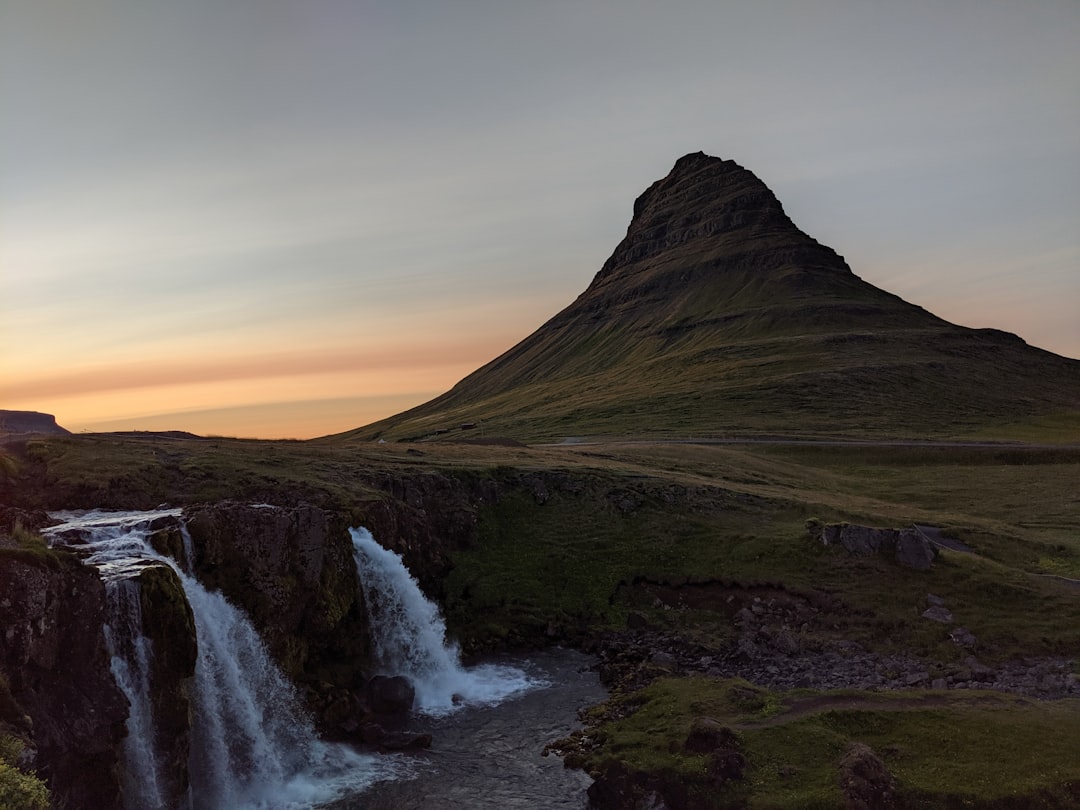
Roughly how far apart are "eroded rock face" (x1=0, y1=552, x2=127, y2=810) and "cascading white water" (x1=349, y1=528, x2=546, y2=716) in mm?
17969

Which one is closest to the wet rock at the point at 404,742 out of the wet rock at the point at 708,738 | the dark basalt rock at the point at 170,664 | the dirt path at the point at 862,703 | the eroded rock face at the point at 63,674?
the dark basalt rock at the point at 170,664

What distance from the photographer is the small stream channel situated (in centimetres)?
3023

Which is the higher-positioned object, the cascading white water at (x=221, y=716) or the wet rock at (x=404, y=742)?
the cascading white water at (x=221, y=716)

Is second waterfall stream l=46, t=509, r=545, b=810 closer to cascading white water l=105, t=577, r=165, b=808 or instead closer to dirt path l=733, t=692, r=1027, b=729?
cascading white water l=105, t=577, r=165, b=808

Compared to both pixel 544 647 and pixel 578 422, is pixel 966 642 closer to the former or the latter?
pixel 544 647

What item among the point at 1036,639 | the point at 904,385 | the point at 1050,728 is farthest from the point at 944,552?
the point at 904,385

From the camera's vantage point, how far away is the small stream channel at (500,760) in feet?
99.2

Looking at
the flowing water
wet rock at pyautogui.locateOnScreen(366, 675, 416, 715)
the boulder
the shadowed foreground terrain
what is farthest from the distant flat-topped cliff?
the boulder

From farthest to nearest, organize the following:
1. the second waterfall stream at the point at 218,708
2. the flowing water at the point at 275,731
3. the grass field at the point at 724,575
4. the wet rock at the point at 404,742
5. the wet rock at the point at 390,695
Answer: the wet rock at the point at 390,695 < the wet rock at the point at 404,742 < the grass field at the point at 724,575 < the flowing water at the point at 275,731 < the second waterfall stream at the point at 218,708

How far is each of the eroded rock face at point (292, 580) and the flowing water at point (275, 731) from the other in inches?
45.8

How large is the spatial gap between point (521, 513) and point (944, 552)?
105 feet

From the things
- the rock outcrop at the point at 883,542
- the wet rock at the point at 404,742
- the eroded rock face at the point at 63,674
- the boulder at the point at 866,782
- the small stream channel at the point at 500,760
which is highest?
the eroded rock face at the point at 63,674

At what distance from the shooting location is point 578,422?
16150cm

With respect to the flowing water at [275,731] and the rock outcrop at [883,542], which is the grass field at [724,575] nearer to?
the rock outcrop at [883,542]
